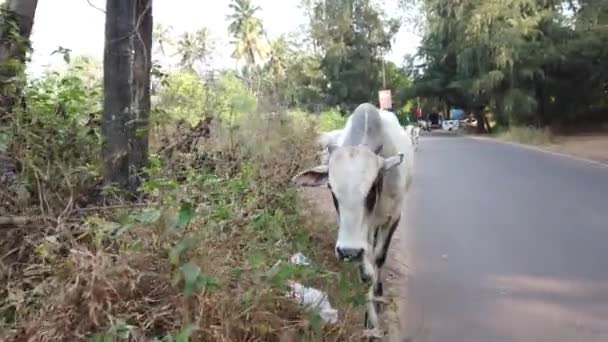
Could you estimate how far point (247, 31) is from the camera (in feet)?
179

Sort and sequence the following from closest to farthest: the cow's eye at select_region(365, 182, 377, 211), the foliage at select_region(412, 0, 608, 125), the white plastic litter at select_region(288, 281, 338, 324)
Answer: the white plastic litter at select_region(288, 281, 338, 324) < the cow's eye at select_region(365, 182, 377, 211) < the foliage at select_region(412, 0, 608, 125)

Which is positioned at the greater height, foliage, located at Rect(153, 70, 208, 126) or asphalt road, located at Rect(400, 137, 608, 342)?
foliage, located at Rect(153, 70, 208, 126)

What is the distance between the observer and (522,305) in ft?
20.0

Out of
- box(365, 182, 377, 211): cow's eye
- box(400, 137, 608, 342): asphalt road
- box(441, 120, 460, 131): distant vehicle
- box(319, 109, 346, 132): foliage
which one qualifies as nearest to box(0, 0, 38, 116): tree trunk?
box(365, 182, 377, 211): cow's eye

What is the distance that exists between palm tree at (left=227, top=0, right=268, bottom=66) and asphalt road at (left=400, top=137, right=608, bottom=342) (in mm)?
40048

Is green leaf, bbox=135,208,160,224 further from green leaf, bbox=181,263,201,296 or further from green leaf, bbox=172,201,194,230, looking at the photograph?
green leaf, bbox=181,263,201,296

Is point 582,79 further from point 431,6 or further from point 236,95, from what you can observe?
point 236,95

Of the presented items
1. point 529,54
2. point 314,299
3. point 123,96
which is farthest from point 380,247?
point 529,54

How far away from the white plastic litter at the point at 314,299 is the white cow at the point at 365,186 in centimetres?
36

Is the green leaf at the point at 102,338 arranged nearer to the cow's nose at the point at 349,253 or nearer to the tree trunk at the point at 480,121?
the cow's nose at the point at 349,253

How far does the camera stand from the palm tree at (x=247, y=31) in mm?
53562

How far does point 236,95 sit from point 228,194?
4222 millimetres

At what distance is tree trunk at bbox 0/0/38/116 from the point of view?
4809mm

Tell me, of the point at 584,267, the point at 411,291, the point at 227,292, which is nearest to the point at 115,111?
the point at 227,292
